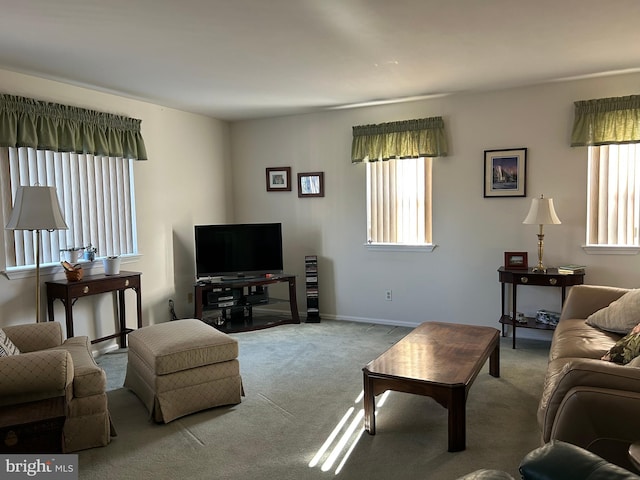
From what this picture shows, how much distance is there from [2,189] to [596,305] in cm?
456

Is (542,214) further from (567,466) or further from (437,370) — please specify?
(567,466)

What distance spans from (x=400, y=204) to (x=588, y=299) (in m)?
2.17

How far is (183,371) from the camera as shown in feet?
9.70

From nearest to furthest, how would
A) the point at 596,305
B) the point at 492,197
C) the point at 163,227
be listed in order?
the point at 596,305, the point at 492,197, the point at 163,227

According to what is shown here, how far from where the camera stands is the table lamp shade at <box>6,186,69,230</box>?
130 inches

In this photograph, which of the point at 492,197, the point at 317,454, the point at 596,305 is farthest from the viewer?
the point at 492,197

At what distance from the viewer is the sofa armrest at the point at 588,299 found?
3.35 m

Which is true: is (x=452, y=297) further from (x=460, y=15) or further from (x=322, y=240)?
(x=460, y=15)

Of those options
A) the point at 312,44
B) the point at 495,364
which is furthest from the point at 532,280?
the point at 312,44

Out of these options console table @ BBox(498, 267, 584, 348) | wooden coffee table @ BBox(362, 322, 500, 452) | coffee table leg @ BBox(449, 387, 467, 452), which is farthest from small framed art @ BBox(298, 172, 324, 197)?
coffee table leg @ BBox(449, 387, 467, 452)

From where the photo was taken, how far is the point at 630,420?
162 centimetres

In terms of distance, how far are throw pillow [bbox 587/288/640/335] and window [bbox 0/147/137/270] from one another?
415 centimetres

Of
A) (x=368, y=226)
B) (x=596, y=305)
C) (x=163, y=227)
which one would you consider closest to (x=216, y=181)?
(x=163, y=227)

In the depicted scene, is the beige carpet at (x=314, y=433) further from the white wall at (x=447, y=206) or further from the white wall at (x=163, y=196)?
the white wall at (x=447, y=206)
